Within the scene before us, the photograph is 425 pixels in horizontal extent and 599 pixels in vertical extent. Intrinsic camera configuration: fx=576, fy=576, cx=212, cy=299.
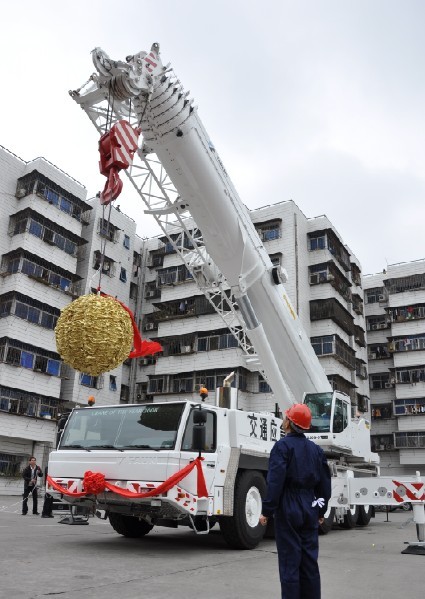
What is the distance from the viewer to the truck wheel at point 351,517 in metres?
13.9

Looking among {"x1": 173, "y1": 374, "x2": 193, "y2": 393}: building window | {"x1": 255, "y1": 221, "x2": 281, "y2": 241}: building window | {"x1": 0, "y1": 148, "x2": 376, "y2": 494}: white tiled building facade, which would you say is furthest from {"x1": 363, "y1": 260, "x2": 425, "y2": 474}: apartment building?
{"x1": 173, "y1": 374, "x2": 193, "y2": 393}: building window

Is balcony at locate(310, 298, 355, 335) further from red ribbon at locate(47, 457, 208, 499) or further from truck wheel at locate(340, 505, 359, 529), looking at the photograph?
red ribbon at locate(47, 457, 208, 499)

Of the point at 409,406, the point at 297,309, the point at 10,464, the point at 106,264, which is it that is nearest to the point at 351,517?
the point at 297,309

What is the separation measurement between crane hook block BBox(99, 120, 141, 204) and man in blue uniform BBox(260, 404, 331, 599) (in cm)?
477

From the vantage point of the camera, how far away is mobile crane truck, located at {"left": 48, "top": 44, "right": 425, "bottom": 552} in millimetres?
8031

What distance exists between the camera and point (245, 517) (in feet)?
28.7

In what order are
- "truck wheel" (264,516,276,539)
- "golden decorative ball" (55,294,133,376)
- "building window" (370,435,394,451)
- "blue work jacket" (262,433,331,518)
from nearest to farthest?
"blue work jacket" (262,433,331,518) < "golden decorative ball" (55,294,133,376) < "truck wheel" (264,516,276,539) < "building window" (370,435,394,451)

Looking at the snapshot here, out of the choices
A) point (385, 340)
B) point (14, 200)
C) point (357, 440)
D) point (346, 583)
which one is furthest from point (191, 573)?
point (385, 340)

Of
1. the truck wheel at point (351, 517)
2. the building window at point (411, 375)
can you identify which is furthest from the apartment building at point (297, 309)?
the truck wheel at point (351, 517)

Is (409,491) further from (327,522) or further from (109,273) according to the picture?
(109,273)

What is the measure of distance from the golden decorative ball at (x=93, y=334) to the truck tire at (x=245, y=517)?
3.45 m

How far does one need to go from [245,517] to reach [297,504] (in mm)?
4740

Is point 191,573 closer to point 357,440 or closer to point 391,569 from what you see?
point 391,569

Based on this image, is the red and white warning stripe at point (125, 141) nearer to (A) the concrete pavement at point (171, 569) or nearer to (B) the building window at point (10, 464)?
(A) the concrete pavement at point (171, 569)
